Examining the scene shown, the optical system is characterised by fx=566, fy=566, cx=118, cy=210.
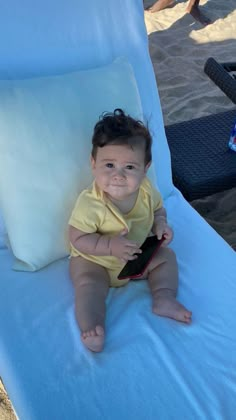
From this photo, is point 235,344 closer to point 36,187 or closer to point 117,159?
point 117,159

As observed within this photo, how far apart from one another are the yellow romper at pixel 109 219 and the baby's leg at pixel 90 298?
0.10 ft

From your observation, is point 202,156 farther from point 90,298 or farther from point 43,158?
point 90,298

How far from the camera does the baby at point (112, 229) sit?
1718 millimetres

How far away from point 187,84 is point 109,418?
313 cm

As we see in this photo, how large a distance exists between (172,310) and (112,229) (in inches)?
12.4

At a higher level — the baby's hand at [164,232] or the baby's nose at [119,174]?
the baby's nose at [119,174]

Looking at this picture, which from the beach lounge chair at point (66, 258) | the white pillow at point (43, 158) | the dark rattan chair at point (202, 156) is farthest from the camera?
the dark rattan chair at point (202, 156)

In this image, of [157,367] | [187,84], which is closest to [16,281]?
[157,367]

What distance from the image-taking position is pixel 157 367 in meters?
1.60

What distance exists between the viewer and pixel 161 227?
188 cm

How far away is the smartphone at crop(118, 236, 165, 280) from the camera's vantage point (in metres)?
1.76

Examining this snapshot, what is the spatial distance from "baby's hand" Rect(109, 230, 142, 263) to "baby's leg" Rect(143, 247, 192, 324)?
15cm

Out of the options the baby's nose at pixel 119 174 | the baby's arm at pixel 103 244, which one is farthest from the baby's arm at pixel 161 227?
the baby's nose at pixel 119 174

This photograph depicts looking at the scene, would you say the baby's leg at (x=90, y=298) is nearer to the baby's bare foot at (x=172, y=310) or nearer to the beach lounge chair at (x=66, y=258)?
the beach lounge chair at (x=66, y=258)
